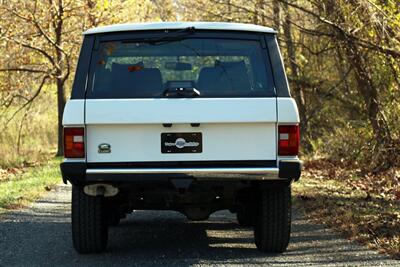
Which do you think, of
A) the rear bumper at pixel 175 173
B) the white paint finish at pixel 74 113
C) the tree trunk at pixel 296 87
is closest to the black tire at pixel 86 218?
the rear bumper at pixel 175 173

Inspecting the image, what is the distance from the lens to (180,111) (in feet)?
19.7

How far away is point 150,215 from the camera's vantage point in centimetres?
982

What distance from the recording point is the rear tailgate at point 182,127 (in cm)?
598

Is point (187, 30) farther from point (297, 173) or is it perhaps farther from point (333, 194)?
point (333, 194)

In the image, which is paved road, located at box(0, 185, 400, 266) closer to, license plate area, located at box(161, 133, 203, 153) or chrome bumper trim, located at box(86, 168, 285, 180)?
chrome bumper trim, located at box(86, 168, 285, 180)

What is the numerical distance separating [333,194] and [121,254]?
5158 millimetres

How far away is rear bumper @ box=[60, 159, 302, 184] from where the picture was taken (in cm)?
599

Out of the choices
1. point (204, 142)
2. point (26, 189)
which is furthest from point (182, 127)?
point (26, 189)

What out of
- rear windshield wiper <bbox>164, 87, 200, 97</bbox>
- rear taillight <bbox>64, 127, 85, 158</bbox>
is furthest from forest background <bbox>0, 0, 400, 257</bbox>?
rear taillight <bbox>64, 127, 85, 158</bbox>

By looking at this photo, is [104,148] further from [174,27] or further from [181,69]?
[174,27]

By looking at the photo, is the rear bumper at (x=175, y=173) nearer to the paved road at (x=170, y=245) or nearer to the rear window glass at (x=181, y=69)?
the rear window glass at (x=181, y=69)

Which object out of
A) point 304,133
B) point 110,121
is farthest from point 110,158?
point 304,133

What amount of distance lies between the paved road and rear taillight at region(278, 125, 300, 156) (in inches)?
43.2

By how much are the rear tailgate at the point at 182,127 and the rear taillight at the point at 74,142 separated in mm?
62
